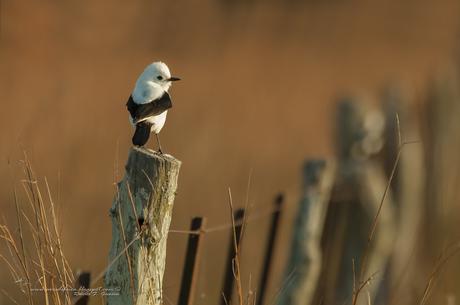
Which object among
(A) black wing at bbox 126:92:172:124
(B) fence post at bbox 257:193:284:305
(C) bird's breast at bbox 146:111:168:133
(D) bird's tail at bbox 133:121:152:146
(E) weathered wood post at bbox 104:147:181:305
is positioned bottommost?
(B) fence post at bbox 257:193:284:305

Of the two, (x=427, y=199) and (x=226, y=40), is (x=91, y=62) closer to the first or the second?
(x=226, y=40)

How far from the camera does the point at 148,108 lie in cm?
498

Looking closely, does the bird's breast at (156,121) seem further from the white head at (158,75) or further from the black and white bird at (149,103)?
the white head at (158,75)

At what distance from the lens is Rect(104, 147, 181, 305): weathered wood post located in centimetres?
382

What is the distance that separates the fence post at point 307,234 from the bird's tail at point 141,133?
1786 mm

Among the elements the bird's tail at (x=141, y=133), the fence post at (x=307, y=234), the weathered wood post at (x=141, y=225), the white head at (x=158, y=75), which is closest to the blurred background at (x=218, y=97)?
the weathered wood post at (x=141, y=225)

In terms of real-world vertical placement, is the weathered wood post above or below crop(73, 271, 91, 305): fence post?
above

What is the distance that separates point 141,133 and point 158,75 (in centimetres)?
44

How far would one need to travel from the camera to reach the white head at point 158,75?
5211mm

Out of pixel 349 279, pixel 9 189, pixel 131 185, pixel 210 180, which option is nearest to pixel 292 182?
pixel 210 180

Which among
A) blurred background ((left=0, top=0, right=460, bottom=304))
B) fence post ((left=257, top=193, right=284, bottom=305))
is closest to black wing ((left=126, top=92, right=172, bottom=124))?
blurred background ((left=0, top=0, right=460, bottom=304))

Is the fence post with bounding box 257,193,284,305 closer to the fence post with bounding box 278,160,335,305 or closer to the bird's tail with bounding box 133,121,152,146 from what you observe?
the fence post with bounding box 278,160,335,305

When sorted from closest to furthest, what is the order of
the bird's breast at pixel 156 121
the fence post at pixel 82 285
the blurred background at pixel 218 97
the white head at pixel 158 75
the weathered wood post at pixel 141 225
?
the weathered wood post at pixel 141 225
the fence post at pixel 82 285
the bird's breast at pixel 156 121
the white head at pixel 158 75
the blurred background at pixel 218 97

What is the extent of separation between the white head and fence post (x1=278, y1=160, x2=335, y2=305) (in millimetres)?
1566
